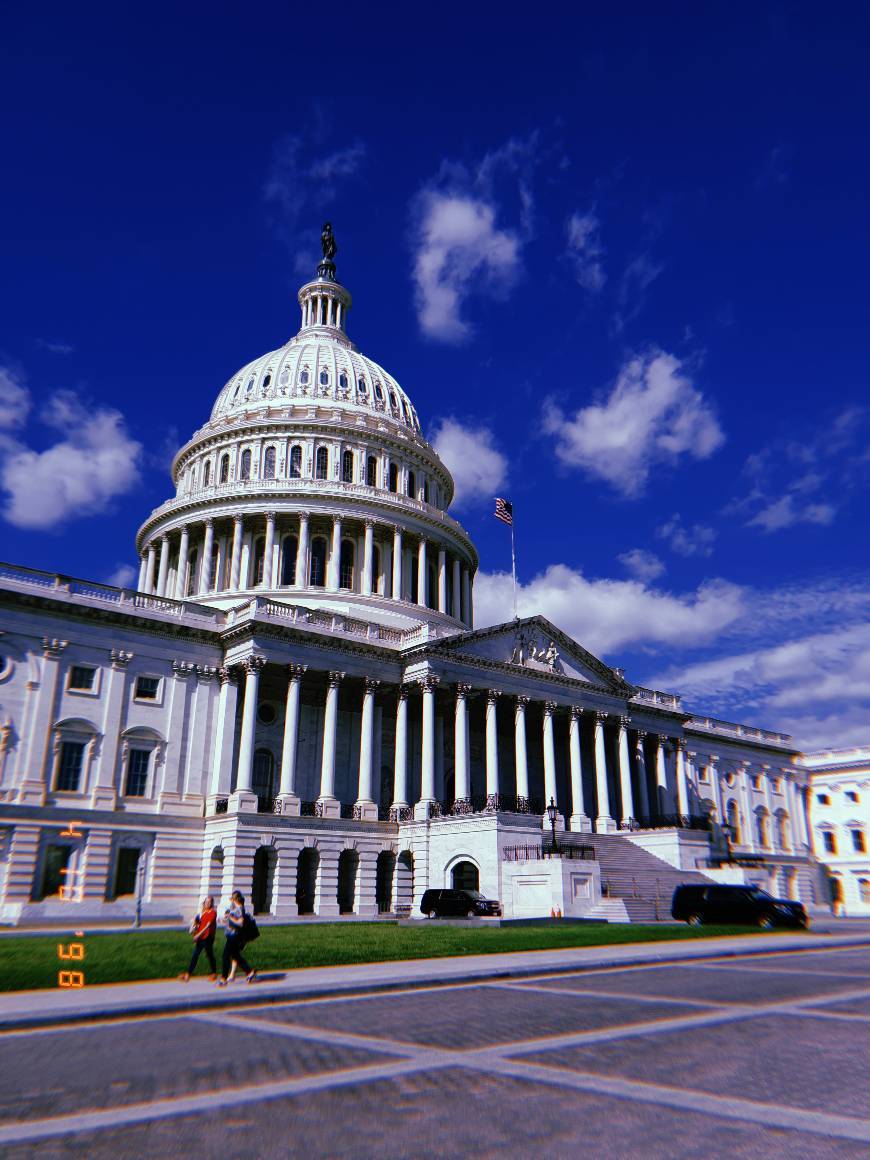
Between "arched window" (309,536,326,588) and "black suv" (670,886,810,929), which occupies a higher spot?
"arched window" (309,536,326,588)

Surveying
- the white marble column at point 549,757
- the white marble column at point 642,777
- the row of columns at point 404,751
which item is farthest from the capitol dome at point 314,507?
the white marble column at point 642,777

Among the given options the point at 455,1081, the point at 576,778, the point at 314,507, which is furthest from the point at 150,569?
the point at 455,1081

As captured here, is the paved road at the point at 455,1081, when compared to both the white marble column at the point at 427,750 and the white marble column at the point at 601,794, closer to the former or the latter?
the white marble column at the point at 427,750

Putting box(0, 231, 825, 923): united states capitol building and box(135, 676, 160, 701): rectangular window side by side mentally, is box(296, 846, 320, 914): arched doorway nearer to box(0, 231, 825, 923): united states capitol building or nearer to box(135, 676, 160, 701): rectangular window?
box(0, 231, 825, 923): united states capitol building

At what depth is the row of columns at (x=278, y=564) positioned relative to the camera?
226ft

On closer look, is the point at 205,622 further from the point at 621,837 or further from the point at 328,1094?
the point at 328,1094

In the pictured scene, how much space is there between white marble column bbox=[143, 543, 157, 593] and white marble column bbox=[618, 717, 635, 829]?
1565 inches

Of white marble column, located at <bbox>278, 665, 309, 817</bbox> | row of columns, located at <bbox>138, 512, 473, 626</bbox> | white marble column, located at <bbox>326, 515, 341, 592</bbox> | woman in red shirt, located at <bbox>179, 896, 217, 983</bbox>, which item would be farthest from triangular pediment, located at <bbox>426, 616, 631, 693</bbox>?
woman in red shirt, located at <bbox>179, 896, 217, 983</bbox>

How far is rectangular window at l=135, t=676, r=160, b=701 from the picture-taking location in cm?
5031

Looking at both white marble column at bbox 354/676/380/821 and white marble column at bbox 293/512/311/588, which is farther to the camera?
white marble column at bbox 293/512/311/588

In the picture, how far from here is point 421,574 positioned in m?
74.2

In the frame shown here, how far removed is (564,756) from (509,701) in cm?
1034

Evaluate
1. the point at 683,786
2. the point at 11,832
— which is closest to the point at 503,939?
the point at 11,832

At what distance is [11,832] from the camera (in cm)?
4347
